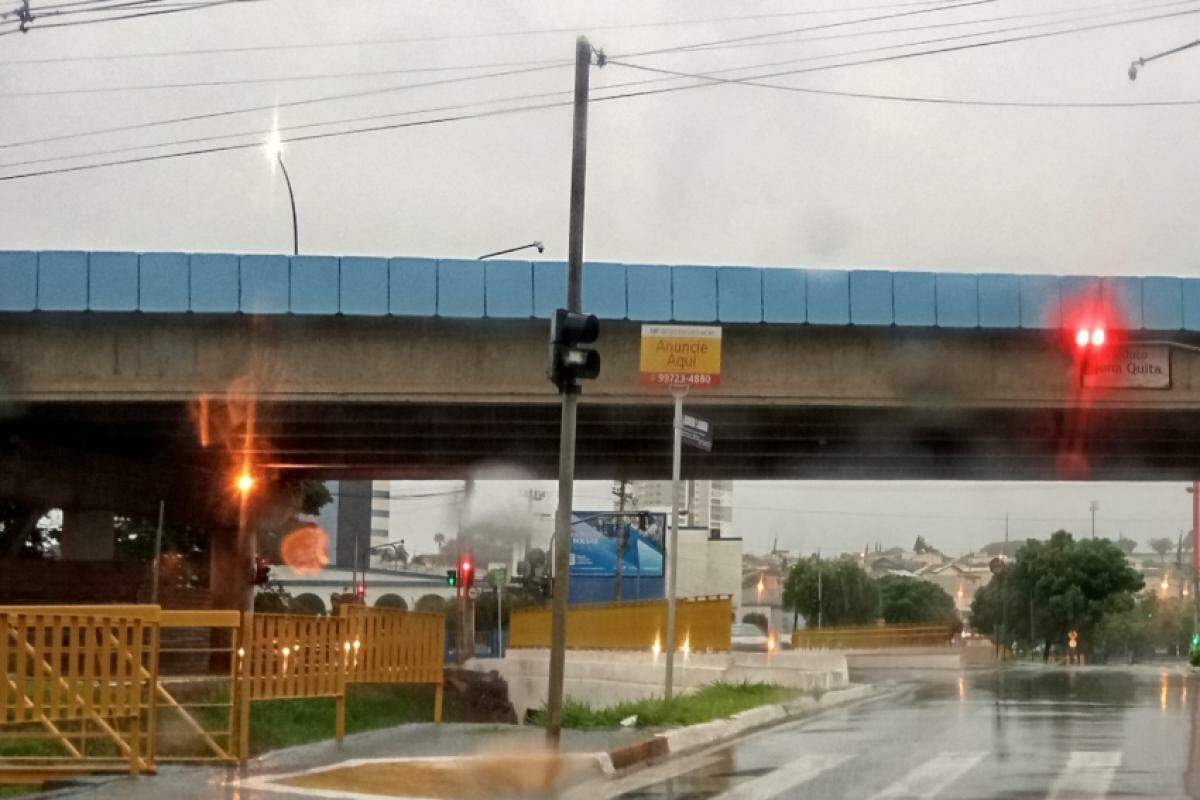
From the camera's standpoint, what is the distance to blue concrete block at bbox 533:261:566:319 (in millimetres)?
33094

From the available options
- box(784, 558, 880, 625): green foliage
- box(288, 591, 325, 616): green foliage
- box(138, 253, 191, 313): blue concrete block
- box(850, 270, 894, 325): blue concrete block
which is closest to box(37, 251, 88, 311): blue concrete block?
box(138, 253, 191, 313): blue concrete block

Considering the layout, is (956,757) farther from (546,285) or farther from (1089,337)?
(546,285)

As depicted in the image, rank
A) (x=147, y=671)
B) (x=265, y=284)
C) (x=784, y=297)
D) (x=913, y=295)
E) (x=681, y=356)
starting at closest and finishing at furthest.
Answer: (x=147, y=671) < (x=681, y=356) < (x=265, y=284) < (x=913, y=295) < (x=784, y=297)

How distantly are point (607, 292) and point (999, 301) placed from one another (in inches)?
342

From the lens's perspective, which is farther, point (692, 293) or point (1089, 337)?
point (692, 293)

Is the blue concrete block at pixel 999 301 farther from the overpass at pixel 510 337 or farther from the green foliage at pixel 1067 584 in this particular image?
the green foliage at pixel 1067 584

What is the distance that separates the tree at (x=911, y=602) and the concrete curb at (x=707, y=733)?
119404mm

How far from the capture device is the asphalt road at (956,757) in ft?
45.7

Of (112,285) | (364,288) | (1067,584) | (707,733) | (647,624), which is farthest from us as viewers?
(1067,584)

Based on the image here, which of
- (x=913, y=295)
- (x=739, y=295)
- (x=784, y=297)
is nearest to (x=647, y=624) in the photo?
(x=739, y=295)

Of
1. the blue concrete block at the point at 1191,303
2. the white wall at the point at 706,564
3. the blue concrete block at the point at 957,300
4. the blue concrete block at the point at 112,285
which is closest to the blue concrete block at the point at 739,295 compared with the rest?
the blue concrete block at the point at 957,300

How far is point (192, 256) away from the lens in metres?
32.5

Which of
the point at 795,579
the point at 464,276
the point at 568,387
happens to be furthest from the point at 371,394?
the point at 795,579

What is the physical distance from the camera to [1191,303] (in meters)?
33.9
